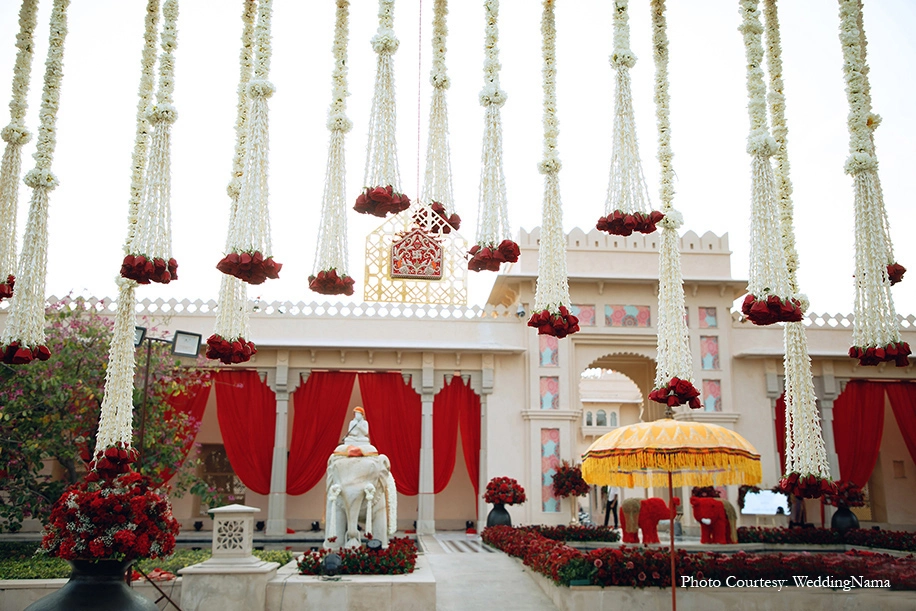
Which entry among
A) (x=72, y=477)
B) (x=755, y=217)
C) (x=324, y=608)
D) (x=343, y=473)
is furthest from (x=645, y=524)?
(x=72, y=477)

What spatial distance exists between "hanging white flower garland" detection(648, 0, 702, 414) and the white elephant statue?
4223mm

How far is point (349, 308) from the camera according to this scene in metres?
15.7

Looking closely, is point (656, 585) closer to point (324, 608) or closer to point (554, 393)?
point (324, 608)

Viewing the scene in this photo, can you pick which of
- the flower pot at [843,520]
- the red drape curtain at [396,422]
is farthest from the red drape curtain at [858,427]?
the red drape curtain at [396,422]

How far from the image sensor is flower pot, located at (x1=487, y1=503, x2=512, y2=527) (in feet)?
44.4

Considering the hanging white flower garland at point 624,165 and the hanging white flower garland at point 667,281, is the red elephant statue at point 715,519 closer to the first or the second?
the hanging white flower garland at point 667,281

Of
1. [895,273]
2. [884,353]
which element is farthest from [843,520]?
[884,353]

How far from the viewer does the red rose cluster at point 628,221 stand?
5.29m

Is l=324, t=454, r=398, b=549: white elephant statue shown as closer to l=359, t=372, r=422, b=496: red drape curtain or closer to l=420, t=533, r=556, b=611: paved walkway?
l=420, t=533, r=556, b=611: paved walkway

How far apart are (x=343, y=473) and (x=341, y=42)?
16.6ft

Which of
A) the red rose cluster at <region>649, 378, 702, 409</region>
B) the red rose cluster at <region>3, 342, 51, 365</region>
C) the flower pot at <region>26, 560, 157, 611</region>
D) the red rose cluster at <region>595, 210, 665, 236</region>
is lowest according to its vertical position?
the flower pot at <region>26, 560, 157, 611</region>

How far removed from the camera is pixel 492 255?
523 cm

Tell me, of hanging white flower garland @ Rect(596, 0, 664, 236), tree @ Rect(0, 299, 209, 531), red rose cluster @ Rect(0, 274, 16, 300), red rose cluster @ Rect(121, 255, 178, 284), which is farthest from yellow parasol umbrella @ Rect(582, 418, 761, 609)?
tree @ Rect(0, 299, 209, 531)

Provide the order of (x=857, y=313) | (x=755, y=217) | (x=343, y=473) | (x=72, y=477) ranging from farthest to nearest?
(x=72, y=477) → (x=343, y=473) → (x=857, y=313) → (x=755, y=217)
